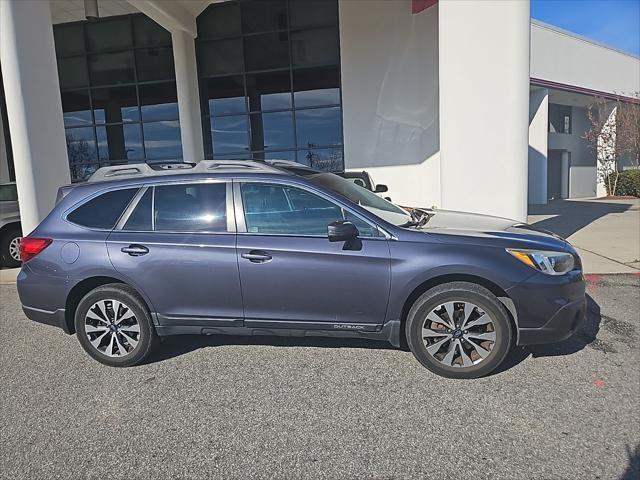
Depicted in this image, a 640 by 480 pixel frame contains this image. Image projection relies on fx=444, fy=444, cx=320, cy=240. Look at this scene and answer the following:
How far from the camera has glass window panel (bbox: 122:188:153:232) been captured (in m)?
4.02

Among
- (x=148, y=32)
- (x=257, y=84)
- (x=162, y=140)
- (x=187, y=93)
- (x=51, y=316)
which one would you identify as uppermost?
(x=148, y=32)

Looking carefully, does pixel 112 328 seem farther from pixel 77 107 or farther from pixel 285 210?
pixel 77 107

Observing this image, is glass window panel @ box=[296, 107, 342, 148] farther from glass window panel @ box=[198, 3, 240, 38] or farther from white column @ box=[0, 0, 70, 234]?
white column @ box=[0, 0, 70, 234]

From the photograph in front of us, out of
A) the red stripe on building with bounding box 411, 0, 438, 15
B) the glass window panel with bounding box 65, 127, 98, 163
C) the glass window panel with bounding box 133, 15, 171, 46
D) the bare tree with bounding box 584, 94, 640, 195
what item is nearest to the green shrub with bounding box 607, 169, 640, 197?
the bare tree with bounding box 584, 94, 640, 195

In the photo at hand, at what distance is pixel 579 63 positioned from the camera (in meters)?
23.2

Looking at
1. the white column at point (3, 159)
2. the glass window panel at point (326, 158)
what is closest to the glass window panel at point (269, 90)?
the glass window panel at point (326, 158)

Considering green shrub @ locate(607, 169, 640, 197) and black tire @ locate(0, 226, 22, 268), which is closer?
black tire @ locate(0, 226, 22, 268)

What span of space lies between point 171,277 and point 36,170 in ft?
15.1

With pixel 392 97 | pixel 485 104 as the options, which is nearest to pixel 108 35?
pixel 392 97

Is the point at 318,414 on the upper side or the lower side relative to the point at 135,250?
lower

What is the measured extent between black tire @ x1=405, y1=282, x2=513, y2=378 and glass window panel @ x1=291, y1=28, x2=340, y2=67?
11342 millimetres

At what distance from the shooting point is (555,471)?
2461mm

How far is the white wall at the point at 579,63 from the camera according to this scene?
69.1 feet

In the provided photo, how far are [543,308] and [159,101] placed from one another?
1390cm
